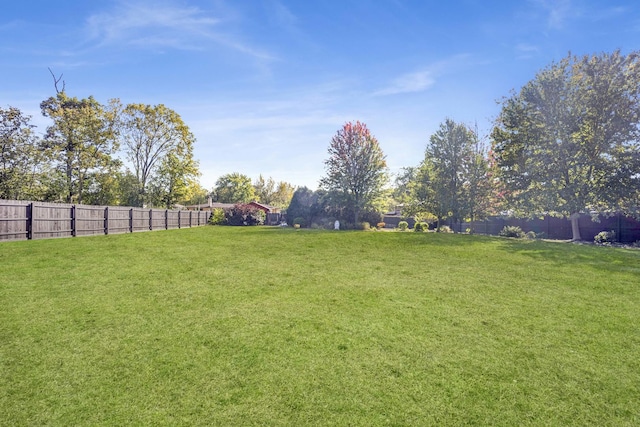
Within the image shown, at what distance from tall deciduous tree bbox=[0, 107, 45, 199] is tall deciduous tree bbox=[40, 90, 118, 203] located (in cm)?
161

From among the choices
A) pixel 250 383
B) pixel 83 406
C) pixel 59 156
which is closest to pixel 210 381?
pixel 250 383

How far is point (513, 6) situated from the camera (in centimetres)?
945

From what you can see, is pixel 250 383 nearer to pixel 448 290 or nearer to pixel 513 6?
pixel 448 290

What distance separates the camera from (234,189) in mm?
73062

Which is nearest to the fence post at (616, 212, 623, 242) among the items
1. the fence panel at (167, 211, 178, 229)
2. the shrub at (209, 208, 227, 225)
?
the fence panel at (167, 211, 178, 229)

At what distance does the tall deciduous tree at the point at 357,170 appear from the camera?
91.0 feet

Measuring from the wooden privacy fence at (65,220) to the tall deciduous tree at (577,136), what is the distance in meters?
23.2

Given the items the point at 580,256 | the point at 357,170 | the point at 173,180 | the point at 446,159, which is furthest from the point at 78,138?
the point at 580,256

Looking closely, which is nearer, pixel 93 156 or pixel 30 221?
pixel 30 221

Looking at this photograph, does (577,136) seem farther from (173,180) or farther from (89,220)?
(173,180)

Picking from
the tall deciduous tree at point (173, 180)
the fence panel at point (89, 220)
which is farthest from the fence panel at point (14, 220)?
the tall deciduous tree at point (173, 180)

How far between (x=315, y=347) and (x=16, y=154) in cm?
3376

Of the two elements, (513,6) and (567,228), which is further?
(567,228)

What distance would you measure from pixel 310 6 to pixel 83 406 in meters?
11.2
